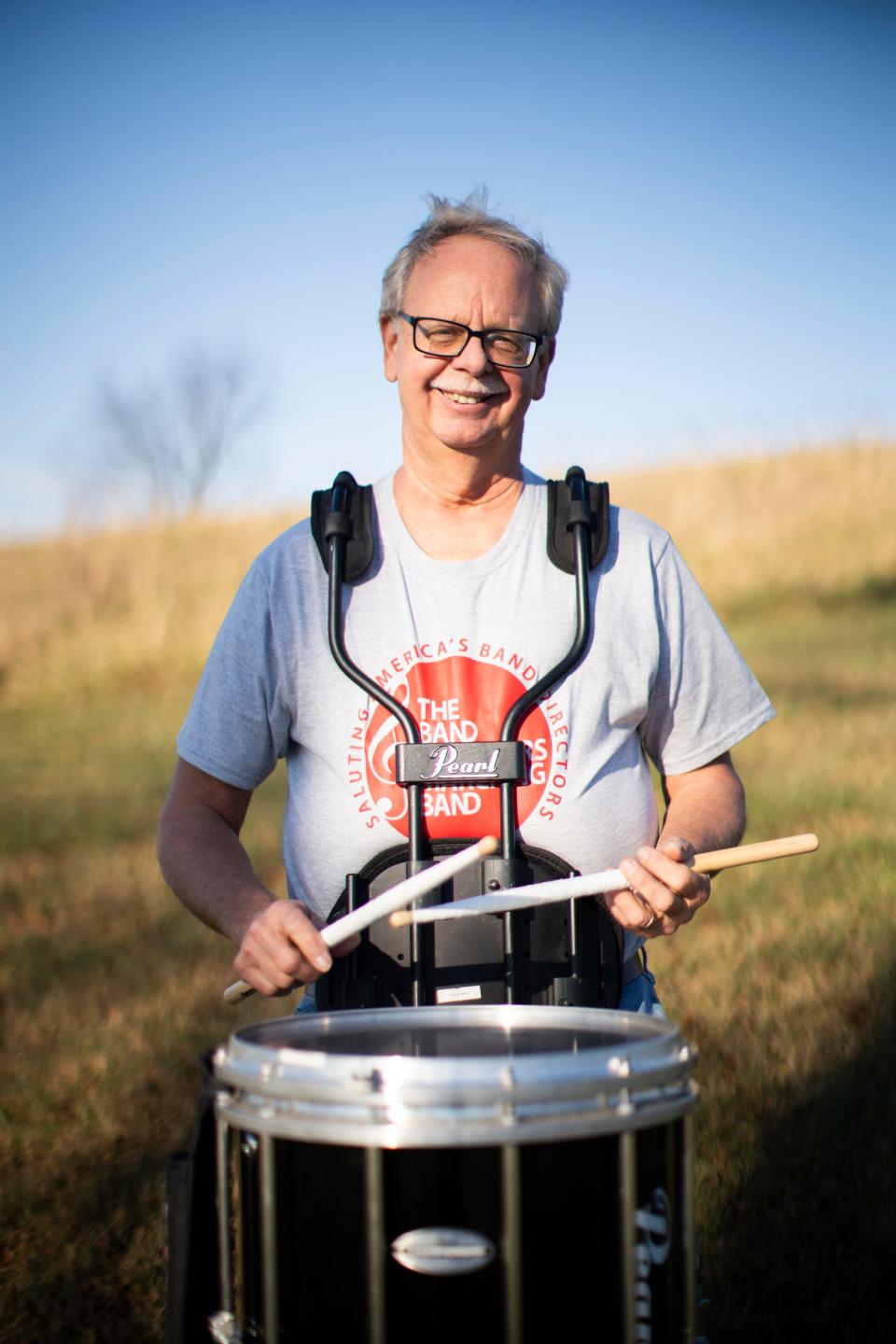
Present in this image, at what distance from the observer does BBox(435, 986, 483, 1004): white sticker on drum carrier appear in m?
2.03

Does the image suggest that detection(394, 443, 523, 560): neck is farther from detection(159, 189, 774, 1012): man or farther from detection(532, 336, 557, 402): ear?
detection(532, 336, 557, 402): ear

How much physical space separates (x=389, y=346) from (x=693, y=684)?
28.7 inches

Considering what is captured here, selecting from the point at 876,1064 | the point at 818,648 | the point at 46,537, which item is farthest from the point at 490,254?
the point at 46,537


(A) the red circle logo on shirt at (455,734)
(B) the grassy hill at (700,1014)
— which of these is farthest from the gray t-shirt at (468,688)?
(B) the grassy hill at (700,1014)

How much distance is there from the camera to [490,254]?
221 cm

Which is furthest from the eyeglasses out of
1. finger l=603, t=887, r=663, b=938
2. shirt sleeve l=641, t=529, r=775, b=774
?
finger l=603, t=887, r=663, b=938

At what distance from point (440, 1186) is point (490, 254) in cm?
138

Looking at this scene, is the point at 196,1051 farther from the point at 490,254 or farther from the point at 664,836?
the point at 490,254

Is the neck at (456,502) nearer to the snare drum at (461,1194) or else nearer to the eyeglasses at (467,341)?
the eyeglasses at (467,341)

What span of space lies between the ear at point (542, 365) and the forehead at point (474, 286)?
6 cm

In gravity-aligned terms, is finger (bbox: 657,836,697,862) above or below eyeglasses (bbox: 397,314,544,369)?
below

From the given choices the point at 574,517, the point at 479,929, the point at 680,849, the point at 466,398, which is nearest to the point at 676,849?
the point at 680,849

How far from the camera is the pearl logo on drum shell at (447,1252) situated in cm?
143

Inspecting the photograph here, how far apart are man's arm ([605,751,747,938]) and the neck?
1.63 feet
